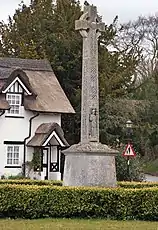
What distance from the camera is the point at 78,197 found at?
52.6 feet

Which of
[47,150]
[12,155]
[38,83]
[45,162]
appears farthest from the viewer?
[38,83]

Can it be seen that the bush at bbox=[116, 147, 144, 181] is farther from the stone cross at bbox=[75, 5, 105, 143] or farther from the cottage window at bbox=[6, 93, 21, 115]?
the stone cross at bbox=[75, 5, 105, 143]

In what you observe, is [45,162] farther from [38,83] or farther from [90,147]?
[90,147]

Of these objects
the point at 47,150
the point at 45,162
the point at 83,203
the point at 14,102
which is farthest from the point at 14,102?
the point at 83,203

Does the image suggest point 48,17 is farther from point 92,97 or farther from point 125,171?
point 92,97

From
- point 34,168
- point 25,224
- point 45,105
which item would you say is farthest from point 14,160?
point 25,224

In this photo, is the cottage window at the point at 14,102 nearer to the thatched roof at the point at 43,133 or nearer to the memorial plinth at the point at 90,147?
the thatched roof at the point at 43,133

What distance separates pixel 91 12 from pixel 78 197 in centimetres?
629

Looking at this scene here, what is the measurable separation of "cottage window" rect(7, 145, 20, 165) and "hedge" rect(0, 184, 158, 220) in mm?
20468

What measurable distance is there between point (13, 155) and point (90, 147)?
1968 centimetres

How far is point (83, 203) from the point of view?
16.1 m

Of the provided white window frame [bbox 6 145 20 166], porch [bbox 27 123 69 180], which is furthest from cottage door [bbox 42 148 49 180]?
white window frame [bbox 6 145 20 166]

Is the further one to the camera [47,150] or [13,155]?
[47,150]

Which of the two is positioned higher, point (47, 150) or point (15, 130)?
point (15, 130)
